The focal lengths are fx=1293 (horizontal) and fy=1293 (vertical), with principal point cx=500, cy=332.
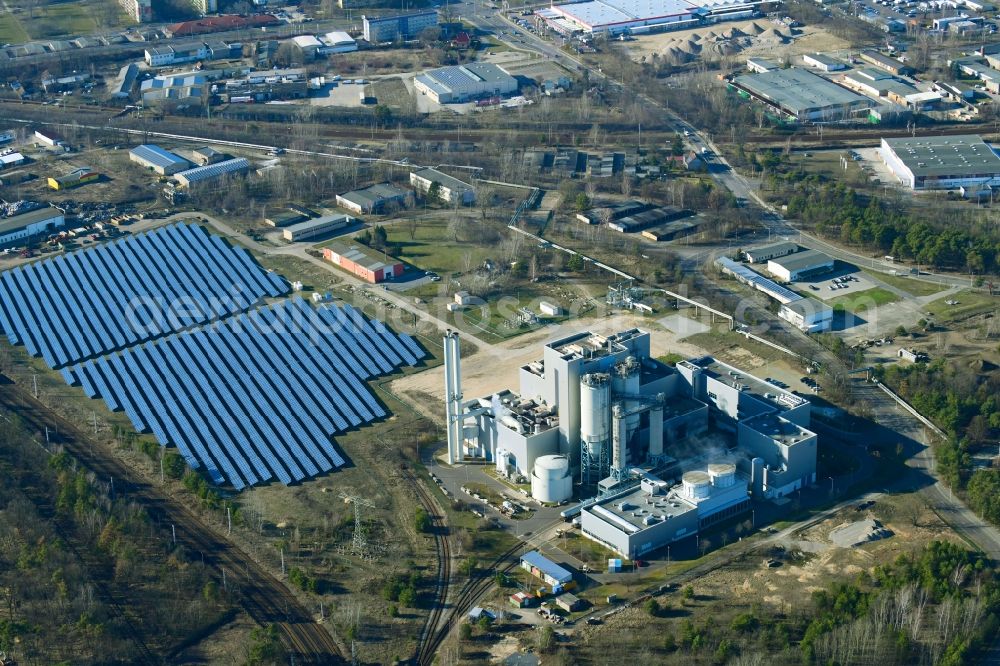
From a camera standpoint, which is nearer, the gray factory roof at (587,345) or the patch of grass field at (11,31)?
the gray factory roof at (587,345)

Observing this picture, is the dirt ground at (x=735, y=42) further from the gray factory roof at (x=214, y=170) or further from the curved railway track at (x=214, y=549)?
the curved railway track at (x=214, y=549)

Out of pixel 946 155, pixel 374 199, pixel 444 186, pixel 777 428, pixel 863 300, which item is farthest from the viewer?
pixel 946 155

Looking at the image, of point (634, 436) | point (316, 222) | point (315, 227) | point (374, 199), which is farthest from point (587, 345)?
point (374, 199)

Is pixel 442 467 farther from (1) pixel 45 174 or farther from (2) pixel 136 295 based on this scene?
(1) pixel 45 174

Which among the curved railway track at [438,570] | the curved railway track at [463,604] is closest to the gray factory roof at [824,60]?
the curved railway track at [438,570]

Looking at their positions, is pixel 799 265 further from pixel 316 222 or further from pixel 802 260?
pixel 316 222

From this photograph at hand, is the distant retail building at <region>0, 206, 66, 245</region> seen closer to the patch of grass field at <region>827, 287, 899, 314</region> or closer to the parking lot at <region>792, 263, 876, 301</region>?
the parking lot at <region>792, 263, 876, 301</region>
